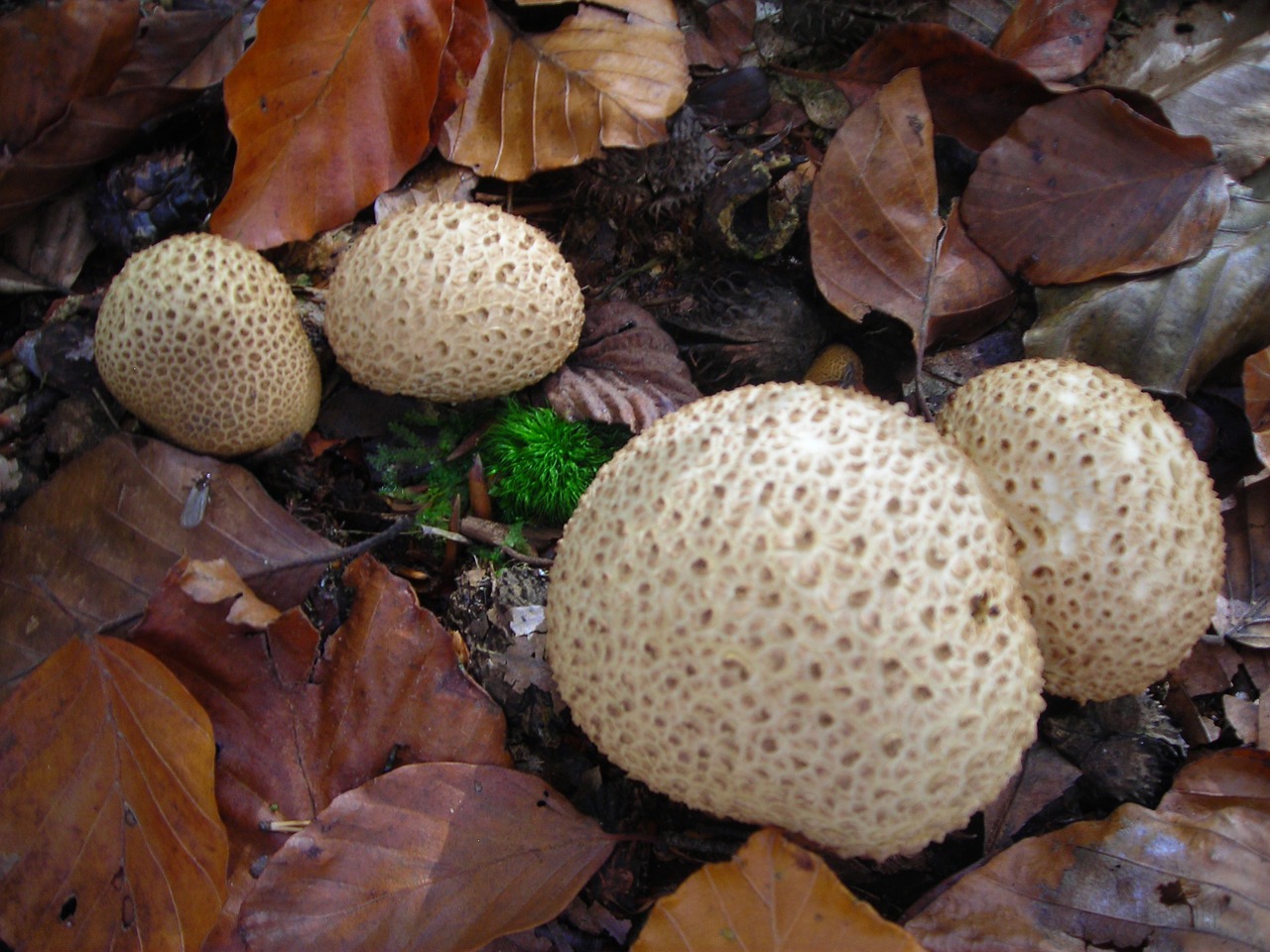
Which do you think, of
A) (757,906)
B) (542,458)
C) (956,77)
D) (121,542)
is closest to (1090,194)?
(956,77)

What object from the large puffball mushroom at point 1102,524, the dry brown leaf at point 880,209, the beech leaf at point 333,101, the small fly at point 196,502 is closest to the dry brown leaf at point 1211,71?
the dry brown leaf at point 880,209

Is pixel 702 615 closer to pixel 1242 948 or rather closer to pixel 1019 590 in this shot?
pixel 1019 590

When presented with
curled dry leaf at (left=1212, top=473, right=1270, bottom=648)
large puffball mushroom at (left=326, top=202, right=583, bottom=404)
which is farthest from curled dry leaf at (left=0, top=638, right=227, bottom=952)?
curled dry leaf at (left=1212, top=473, right=1270, bottom=648)

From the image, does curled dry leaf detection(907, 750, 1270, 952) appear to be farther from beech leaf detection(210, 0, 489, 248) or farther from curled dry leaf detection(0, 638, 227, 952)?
beech leaf detection(210, 0, 489, 248)

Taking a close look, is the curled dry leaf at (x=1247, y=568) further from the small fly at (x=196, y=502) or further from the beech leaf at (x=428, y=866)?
the small fly at (x=196, y=502)

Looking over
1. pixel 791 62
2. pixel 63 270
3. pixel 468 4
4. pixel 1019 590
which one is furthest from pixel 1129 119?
pixel 63 270

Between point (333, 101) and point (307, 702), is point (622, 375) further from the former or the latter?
point (307, 702)
